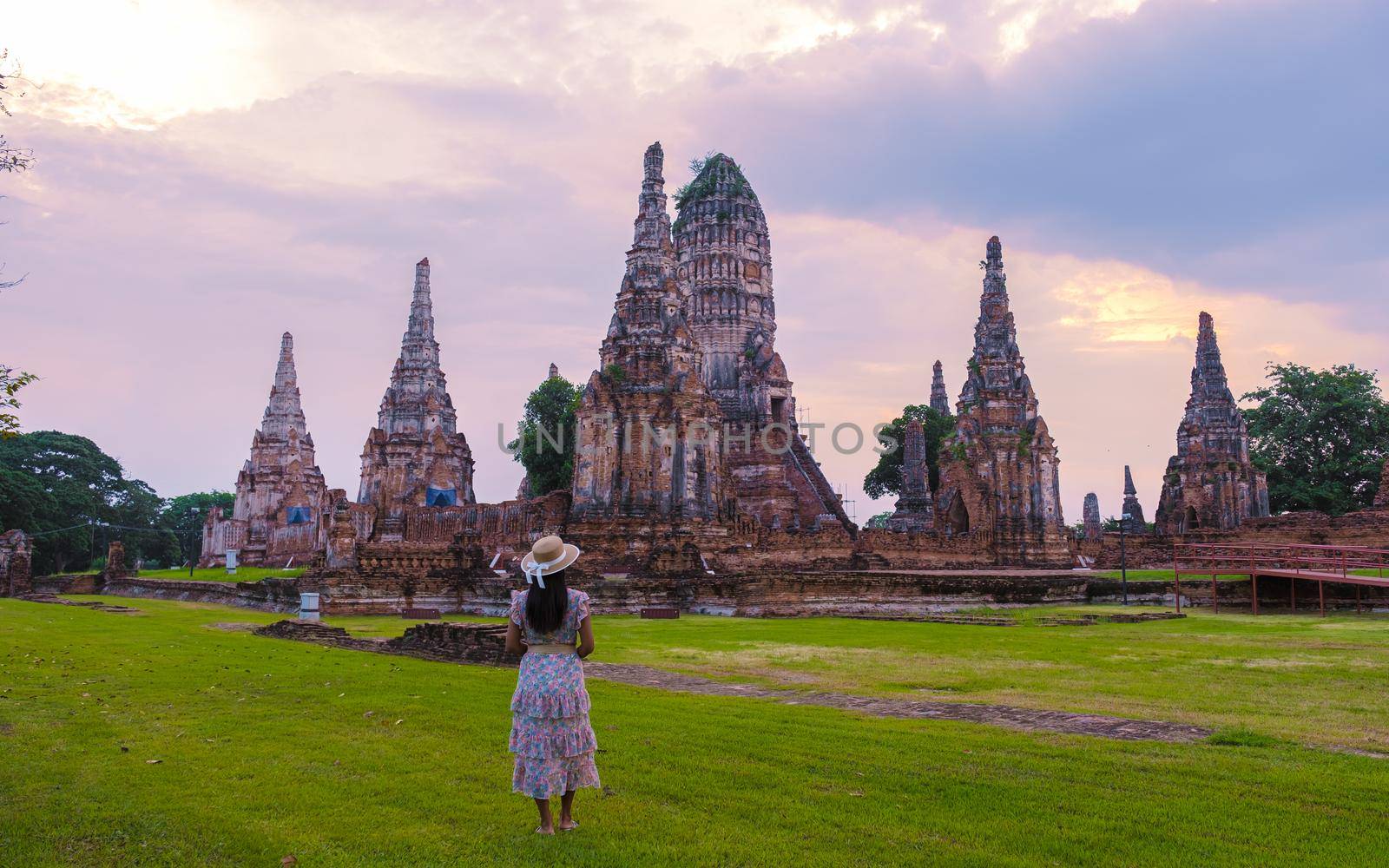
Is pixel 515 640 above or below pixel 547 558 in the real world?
below

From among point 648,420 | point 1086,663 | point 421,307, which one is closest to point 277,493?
point 421,307

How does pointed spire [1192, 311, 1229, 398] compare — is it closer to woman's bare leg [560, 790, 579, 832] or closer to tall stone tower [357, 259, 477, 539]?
tall stone tower [357, 259, 477, 539]

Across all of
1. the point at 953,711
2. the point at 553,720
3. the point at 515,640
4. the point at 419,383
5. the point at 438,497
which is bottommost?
the point at 953,711

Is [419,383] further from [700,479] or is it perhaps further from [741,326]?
[700,479]

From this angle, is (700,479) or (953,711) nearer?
(953,711)

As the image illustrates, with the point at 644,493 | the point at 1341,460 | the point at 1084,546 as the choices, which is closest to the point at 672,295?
the point at 644,493

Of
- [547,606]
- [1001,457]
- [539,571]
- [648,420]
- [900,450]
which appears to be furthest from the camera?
[900,450]

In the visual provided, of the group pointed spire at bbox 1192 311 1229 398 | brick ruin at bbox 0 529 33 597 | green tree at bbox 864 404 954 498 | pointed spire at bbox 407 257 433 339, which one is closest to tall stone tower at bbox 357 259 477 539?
pointed spire at bbox 407 257 433 339

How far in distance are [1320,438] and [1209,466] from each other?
11165 mm

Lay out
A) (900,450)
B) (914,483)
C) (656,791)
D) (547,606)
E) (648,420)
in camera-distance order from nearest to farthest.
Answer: (547,606) < (656,791) < (648,420) < (914,483) < (900,450)

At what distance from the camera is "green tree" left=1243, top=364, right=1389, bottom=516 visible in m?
52.2

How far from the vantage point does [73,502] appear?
5597 centimetres

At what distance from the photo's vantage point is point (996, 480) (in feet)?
133

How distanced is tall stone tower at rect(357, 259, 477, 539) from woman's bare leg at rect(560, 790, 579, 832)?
3538 cm
